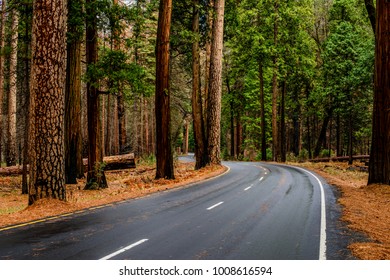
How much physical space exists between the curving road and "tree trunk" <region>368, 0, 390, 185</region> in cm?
439

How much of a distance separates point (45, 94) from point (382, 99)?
13916mm

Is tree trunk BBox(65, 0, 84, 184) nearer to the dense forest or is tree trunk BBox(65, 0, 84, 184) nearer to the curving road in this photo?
the dense forest

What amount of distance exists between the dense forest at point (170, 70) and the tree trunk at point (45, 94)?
1.2 inches

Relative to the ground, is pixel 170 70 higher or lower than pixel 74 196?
higher

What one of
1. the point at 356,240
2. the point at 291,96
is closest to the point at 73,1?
the point at 356,240

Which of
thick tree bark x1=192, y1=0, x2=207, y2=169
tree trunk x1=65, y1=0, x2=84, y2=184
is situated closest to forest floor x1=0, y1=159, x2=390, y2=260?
tree trunk x1=65, y1=0, x2=84, y2=184

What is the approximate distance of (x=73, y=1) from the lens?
16.5 metres

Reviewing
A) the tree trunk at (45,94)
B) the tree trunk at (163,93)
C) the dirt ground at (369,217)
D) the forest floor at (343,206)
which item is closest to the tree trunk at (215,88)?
the forest floor at (343,206)

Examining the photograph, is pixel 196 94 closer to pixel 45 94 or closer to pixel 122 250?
pixel 45 94

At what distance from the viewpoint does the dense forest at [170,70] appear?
11555 millimetres

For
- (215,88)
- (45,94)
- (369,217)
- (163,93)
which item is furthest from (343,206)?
(215,88)

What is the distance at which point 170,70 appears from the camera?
95.7 ft

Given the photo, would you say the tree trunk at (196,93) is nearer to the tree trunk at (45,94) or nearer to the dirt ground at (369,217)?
the dirt ground at (369,217)
